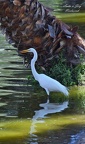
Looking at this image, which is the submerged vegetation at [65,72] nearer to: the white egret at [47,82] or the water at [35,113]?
the water at [35,113]

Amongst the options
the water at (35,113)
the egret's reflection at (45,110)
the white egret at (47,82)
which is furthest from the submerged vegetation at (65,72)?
the egret's reflection at (45,110)

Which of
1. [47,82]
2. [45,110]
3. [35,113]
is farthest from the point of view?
[47,82]

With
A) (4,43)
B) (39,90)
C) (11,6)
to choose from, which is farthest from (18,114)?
(4,43)

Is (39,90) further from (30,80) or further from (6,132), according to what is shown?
(6,132)

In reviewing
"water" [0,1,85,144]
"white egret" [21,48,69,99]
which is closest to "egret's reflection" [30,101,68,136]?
"water" [0,1,85,144]

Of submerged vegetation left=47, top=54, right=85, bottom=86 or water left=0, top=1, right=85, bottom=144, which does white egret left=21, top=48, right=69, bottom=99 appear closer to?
water left=0, top=1, right=85, bottom=144

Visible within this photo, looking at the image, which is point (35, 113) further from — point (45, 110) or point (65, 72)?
point (65, 72)

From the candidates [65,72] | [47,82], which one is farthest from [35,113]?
[65,72]

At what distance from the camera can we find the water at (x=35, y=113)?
1000 centimetres

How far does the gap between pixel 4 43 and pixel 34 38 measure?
710 cm

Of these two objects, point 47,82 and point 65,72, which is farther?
point 65,72

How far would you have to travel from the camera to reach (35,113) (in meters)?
11.7

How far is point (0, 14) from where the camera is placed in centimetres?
1409

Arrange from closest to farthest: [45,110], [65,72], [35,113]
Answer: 1. [35,113]
2. [45,110]
3. [65,72]
